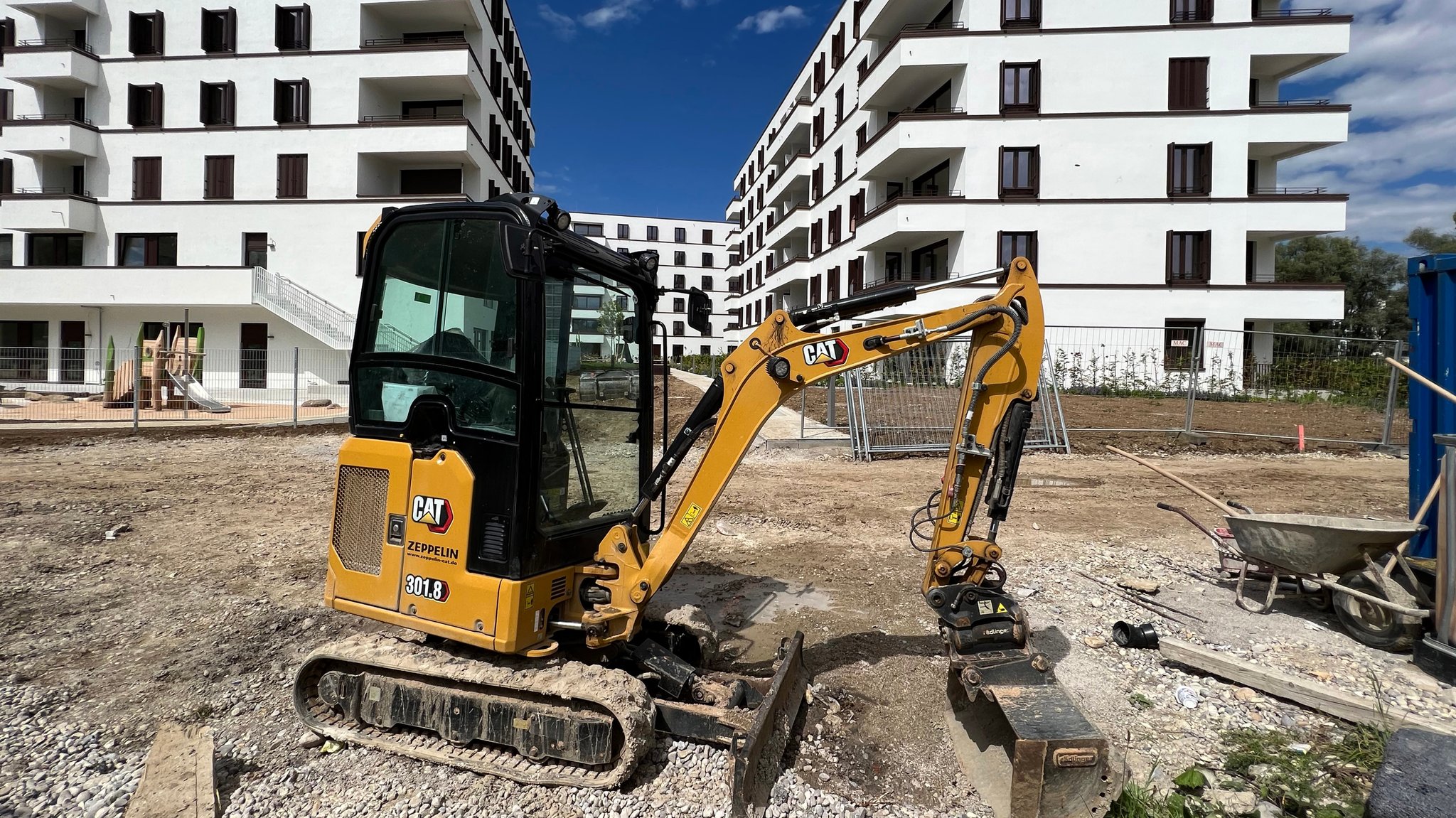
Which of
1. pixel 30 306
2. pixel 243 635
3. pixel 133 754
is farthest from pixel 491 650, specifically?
pixel 30 306

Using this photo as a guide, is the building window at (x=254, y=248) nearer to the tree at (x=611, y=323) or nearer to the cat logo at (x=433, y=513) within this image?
the tree at (x=611, y=323)

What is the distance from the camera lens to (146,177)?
28.6 m

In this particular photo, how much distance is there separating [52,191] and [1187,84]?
4449cm

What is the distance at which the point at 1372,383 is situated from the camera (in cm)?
1377

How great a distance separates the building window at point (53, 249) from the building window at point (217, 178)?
6.34 metres

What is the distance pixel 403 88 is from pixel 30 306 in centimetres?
1699

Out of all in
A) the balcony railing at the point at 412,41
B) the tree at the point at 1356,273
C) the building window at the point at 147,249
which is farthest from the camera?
the tree at the point at 1356,273

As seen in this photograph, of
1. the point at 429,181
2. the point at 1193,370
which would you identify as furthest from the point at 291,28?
the point at 1193,370

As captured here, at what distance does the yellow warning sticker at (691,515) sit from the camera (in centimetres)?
390

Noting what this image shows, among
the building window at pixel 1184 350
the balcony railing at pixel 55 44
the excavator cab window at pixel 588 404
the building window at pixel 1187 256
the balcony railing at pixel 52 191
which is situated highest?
the balcony railing at pixel 55 44

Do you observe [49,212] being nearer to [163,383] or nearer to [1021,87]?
[163,383]

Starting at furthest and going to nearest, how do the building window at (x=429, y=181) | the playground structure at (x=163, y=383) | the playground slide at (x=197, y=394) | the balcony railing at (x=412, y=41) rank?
the building window at (x=429, y=181) < the balcony railing at (x=412, y=41) < the playground slide at (x=197, y=394) < the playground structure at (x=163, y=383)

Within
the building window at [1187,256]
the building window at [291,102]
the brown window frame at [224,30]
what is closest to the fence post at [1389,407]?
the building window at [1187,256]

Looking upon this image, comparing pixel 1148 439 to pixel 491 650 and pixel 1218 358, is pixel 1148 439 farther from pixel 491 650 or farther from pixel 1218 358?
pixel 491 650
